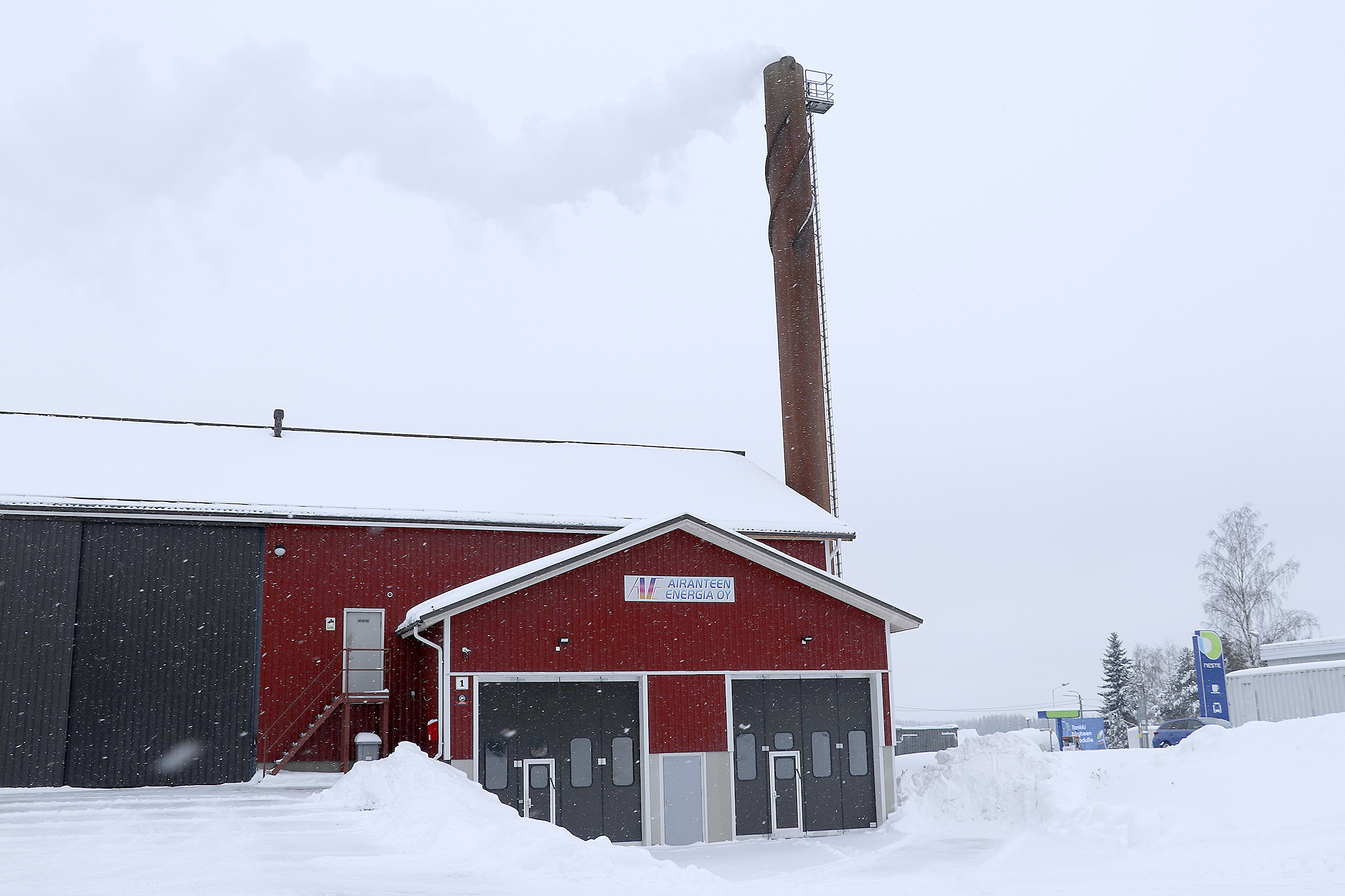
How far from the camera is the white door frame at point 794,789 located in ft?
73.1

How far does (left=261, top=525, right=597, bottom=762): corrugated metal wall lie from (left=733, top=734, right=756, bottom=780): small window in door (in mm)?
6063

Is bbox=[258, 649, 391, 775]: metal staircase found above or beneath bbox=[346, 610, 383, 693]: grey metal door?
beneath

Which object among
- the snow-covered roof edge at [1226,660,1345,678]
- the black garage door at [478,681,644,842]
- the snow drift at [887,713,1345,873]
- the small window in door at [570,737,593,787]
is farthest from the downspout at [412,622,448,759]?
the snow-covered roof edge at [1226,660,1345,678]

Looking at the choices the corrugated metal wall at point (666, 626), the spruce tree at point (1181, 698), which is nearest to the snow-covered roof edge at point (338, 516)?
the corrugated metal wall at point (666, 626)

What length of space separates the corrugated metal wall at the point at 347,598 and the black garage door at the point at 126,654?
475mm

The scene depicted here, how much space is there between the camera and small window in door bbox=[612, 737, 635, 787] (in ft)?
70.4

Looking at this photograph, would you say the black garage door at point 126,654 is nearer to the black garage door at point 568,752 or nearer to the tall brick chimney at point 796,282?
the black garage door at point 568,752

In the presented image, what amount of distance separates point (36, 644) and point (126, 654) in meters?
1.54

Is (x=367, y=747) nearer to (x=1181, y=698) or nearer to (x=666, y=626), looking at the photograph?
(x=666, y=626)

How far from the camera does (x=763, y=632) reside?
22.8 m

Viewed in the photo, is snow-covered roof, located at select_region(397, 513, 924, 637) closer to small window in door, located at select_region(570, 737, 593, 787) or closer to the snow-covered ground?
the snow-covered ground

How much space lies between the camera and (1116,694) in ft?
203

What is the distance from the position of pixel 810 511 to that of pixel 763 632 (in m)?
6.48

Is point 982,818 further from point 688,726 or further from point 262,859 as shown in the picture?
point 262,859
